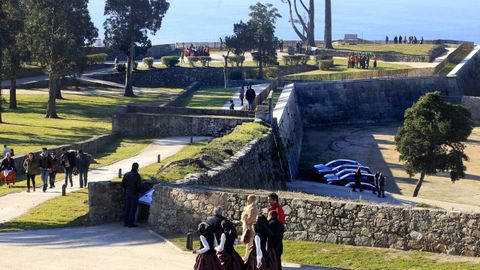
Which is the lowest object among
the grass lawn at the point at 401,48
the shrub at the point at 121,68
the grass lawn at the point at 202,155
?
the grass lawn at the point at 202,155

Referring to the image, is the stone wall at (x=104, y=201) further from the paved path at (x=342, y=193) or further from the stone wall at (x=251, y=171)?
the paved path at (x=342, y=193)

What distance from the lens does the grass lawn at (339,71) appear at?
2617 inches

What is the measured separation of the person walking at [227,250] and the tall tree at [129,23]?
50.1 m

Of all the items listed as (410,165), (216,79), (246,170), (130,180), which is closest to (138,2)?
(216,79)

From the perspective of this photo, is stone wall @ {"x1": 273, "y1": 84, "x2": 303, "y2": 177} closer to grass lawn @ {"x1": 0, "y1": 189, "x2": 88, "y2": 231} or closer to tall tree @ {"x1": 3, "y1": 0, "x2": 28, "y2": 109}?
tall tree @ {"x1": 3, "y1": 0, "x2": 28, "y2": 109}

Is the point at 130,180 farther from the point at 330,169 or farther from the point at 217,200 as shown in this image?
the point at 330,169

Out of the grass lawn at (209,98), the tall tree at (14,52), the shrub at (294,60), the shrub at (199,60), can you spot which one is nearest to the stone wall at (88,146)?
the tall tree at (14,52)

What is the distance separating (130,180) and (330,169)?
24.3 m

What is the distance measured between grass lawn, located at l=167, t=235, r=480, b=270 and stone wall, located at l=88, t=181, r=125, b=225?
3665 mm

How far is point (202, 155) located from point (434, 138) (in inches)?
638

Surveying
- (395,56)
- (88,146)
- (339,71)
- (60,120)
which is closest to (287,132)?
(88,146)

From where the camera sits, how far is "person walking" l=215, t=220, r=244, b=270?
12.5 m

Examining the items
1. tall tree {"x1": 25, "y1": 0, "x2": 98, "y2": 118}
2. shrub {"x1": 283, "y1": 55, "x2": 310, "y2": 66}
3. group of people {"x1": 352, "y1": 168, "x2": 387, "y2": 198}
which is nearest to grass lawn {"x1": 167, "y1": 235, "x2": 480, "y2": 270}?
group of people {"x1": 352, "y1": 168, "x2": 387, "y2": 198}

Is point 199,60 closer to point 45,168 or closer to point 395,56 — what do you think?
→ point 395,56
